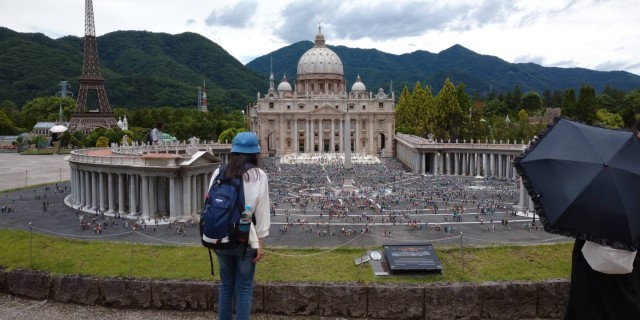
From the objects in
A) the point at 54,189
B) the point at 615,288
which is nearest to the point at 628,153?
the point at 615,288

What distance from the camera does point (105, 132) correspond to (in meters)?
106

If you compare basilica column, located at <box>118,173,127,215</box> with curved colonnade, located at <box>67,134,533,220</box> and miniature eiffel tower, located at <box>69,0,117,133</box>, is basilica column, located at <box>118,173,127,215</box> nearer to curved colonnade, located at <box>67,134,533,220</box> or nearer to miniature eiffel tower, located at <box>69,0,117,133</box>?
curved colonnade, located at <box>67,134,533,220</box>

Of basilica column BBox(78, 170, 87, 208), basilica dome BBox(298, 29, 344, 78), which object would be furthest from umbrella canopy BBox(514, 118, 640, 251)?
basilica dome BBox(298, 29, 344, 78)

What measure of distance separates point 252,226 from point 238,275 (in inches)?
36.9

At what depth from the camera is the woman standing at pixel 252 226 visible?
7.41 metres

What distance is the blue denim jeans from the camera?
25.1ft

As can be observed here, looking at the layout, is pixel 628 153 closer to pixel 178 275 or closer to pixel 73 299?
pixel 178 275

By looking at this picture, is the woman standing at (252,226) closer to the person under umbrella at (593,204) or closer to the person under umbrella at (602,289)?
the person under umbrella at (593,204)

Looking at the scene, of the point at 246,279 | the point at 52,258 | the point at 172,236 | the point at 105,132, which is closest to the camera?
the point at 246,279

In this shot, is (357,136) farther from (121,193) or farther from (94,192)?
(121,193)

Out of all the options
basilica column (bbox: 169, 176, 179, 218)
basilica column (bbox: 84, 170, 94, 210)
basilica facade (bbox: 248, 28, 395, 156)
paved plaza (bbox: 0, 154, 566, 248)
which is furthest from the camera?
basilica facade (bbox: 248, 28, 395, 156)

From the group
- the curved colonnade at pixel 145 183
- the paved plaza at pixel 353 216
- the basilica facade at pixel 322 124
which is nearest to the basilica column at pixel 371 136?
the basilica facade at pixel 322 124

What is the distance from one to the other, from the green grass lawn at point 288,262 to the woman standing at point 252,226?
800 centimetres

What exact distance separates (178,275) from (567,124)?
44.4ft
